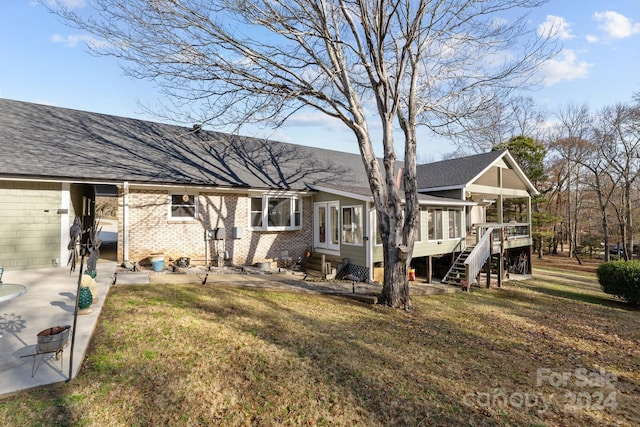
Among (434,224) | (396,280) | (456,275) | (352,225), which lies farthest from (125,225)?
(456,275)

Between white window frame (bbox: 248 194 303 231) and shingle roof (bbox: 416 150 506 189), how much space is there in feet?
26.5

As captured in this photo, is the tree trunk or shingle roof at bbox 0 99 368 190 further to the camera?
shingle roof at bbox 0 99 368 190

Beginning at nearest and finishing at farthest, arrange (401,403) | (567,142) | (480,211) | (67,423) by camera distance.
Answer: (67,423) → (401,403) → (480,211) → (567,142)

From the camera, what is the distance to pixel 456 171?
58.5ft

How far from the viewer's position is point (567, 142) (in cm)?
2864

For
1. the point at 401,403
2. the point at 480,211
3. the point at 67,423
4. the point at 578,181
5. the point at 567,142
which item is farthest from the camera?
the point at 578,181

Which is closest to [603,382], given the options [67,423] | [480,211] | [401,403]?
[401,403]

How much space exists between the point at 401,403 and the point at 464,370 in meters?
1.62

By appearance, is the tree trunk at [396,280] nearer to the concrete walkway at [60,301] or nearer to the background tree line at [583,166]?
the concrete walkway at [60,301]

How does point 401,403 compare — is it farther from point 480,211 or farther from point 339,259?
point 480,211

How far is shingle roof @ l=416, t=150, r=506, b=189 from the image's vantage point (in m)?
16.5

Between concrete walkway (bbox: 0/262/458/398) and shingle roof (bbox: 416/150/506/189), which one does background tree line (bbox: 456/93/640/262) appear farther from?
concrete walkway (bbox: 0/262/458/398)

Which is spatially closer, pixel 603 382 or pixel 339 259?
pixel 603 382

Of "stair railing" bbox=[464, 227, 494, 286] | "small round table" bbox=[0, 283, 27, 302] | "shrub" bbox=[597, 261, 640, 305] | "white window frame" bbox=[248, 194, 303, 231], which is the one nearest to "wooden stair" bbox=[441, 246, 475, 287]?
"stair railing" bbox=[464, 227, 494, 286]
